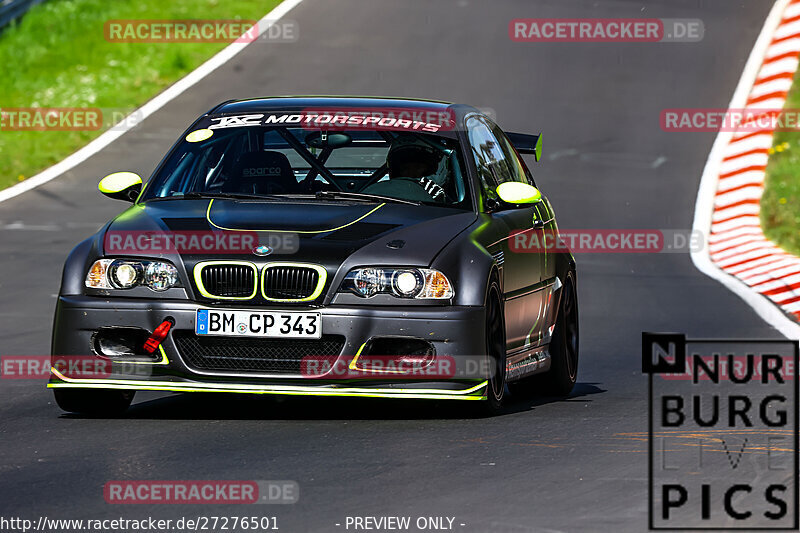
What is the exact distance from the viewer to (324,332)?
7.81 m

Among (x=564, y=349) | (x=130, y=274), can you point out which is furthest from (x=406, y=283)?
(x=564, y=349)

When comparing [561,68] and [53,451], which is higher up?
[561,68]

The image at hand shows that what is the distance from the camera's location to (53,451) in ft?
24.4

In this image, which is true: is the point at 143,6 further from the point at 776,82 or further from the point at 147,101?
the point at 776,82

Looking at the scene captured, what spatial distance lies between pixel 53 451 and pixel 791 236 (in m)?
13.1

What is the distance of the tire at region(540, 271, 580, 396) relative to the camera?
31.8 ft

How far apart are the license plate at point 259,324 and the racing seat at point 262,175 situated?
1.24m

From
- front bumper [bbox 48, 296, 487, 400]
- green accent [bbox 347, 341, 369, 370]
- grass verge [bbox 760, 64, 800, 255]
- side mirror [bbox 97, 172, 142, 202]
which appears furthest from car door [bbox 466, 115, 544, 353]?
grass verge [bbox 760, 64, 800, 255]

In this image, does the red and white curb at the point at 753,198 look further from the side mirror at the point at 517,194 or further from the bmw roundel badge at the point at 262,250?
the bmw roundel badge at the point at 262,250

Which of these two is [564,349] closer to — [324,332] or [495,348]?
[495,348]

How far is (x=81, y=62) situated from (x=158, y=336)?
68.4ft

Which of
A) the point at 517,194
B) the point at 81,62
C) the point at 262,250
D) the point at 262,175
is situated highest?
the point at 81,62

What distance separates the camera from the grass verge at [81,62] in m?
23.7

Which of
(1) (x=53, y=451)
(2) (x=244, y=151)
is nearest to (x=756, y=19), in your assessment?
(2) (x=244, y=151)
